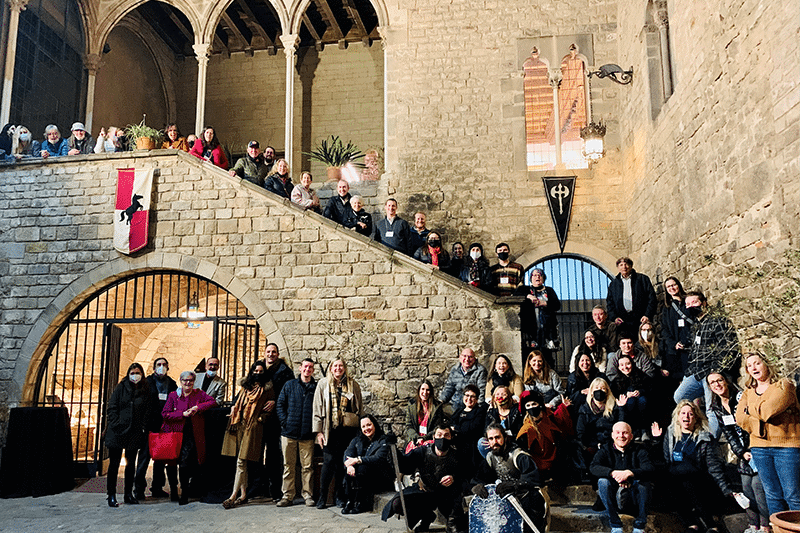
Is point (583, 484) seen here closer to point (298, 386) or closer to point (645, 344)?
point (645, 344)

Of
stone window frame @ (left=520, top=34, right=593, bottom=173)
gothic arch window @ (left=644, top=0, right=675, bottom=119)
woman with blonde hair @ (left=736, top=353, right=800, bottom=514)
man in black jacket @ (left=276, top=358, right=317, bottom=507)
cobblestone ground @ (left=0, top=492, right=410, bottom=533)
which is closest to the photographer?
woman with blonde hair @ (left=736, top=353, right=800, bottom=514)

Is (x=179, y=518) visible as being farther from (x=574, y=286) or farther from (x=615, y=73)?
(x=615, y=73)

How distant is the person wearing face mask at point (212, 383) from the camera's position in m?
8.16

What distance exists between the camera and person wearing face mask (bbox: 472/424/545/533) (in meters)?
5.39

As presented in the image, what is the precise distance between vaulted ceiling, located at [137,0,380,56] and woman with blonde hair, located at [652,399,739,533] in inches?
432

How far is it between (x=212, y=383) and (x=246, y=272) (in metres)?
1.85

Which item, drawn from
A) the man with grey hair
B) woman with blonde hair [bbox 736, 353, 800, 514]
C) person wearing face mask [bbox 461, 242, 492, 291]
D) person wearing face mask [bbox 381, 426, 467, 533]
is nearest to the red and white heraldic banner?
person wearing face mask [bbox 461, 242, 492, 291]

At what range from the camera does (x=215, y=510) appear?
702 cm

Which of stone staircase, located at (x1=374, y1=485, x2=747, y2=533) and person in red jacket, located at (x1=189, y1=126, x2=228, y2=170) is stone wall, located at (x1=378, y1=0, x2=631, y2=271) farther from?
stone staircase, located at (x1=374, y1=485, x2=747, y2=533)

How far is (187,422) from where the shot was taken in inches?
298

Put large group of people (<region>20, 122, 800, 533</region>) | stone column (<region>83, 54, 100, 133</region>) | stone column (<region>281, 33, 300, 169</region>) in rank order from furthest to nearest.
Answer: stone column (<region>83, 54, 100, 133</region>)
stone column (<region>281, 33, 300, 169</region>)
large group of people (<region>20, 122, 800, 533</region>)

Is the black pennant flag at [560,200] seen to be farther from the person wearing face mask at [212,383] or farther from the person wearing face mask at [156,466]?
the person wearing face mask at [156,466]

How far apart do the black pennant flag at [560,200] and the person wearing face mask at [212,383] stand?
18.7 feet

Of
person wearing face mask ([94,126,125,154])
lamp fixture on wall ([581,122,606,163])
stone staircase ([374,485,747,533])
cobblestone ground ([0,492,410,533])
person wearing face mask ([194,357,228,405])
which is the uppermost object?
person wearing face mask ([94,126,125,154])
